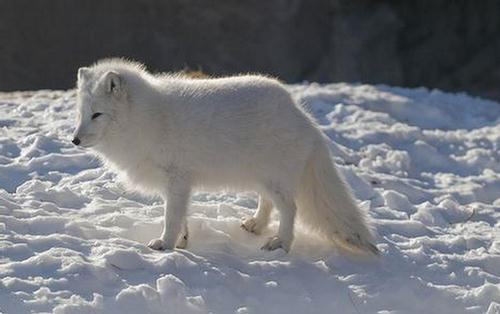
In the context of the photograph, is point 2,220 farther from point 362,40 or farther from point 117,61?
point 362,40

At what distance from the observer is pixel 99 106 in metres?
5.23

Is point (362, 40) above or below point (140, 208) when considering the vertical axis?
above

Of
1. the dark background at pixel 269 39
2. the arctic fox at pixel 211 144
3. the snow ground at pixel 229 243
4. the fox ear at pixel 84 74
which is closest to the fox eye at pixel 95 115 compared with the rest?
the arctic fox at pixel 211 144

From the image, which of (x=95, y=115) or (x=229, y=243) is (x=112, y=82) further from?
(x=229, y=243)

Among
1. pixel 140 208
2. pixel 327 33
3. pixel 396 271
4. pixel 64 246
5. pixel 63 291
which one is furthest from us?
pixel 327 33

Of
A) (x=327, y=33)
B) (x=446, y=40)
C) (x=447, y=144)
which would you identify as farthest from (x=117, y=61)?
(x=446, y=40)

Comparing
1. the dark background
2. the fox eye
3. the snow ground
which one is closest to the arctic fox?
the fox eye

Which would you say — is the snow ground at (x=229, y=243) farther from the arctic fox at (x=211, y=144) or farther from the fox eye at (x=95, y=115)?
the fox eye at (x=95, y=115)

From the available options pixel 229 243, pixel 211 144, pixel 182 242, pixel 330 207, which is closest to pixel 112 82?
pixel 211 144

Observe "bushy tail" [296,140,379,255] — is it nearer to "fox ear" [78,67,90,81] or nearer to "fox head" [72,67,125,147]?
"fox head" [72,67,125,147]

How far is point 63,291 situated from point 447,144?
198 inches

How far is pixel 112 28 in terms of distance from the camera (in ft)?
40.5

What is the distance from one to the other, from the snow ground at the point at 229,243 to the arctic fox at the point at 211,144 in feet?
0.85

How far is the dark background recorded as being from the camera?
12031 millimetres
